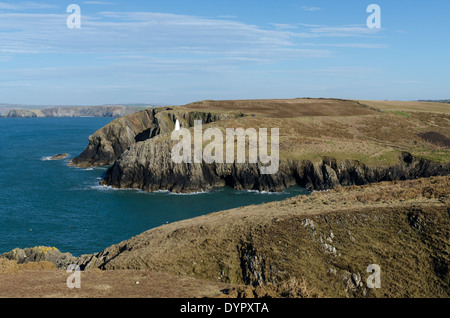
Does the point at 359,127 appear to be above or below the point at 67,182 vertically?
above

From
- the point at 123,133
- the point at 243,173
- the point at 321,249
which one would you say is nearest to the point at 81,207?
the point at 243,173

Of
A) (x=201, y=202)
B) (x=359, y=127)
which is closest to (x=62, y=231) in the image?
(x=201, y=202)

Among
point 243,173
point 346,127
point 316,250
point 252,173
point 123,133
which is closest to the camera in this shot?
point 316,250

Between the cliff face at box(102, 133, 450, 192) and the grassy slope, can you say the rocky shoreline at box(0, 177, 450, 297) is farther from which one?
the grassy slope

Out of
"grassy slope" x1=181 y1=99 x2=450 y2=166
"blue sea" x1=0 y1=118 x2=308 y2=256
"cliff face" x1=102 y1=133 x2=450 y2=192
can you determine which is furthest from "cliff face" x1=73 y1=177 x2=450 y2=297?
"grassy slope" x1=181 y1=99 x2=450 y2=166

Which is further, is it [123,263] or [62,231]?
[62,231]

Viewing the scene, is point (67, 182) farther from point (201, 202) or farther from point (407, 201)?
point (407, 201)

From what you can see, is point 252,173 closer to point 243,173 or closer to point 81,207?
point 243,173

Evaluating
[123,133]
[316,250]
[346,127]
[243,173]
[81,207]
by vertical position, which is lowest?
[81,207]
